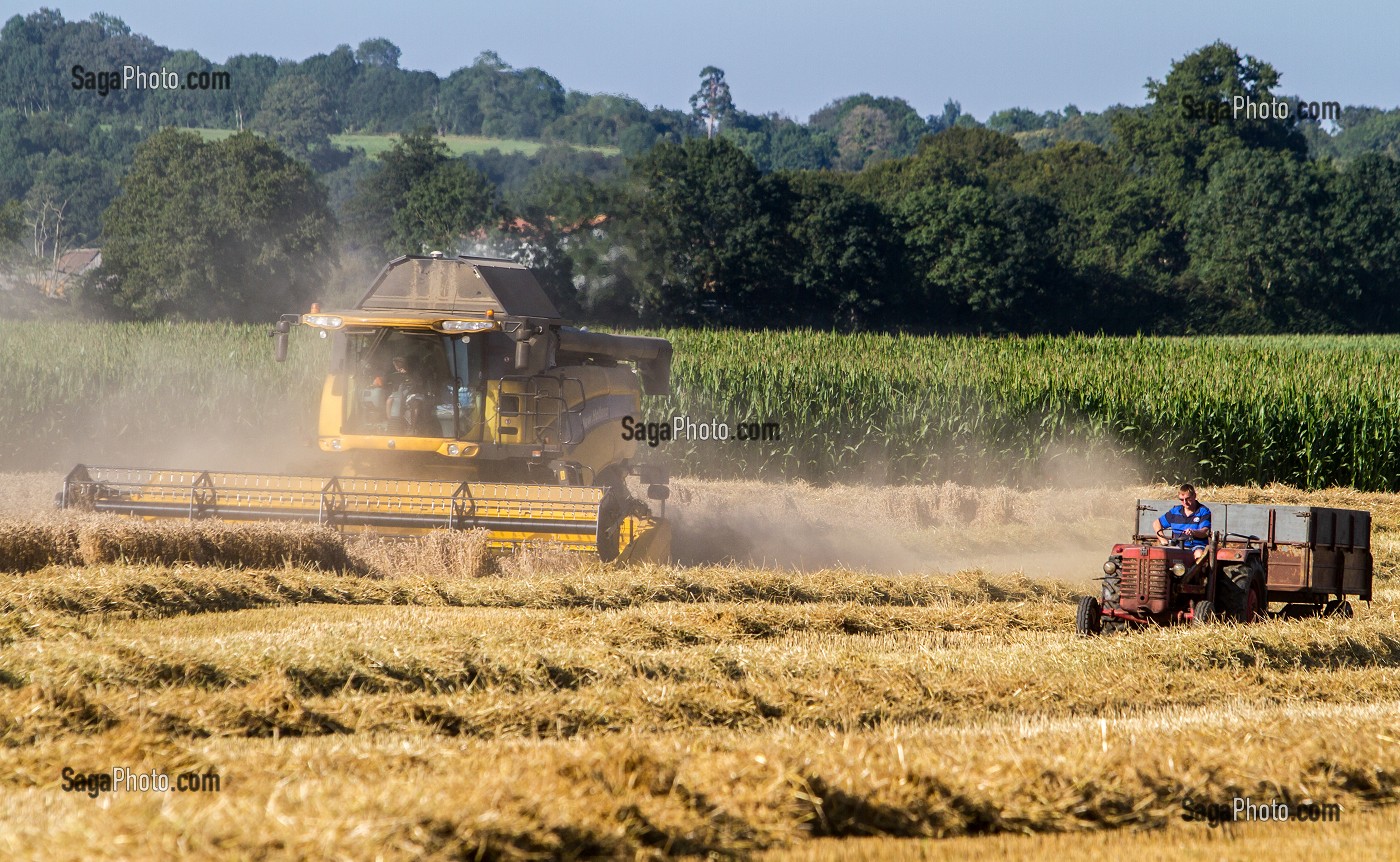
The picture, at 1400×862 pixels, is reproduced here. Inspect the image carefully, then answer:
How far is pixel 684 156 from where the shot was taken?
2616 inches

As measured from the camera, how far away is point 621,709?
24.1ft

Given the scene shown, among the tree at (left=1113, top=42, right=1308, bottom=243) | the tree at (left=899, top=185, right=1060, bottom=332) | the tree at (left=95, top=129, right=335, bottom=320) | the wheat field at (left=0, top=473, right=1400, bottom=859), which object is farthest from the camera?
the tree at (left=1113, top=42, right=1308, bottom=243)

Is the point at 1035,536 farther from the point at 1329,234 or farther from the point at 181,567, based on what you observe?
the point at 1329,234

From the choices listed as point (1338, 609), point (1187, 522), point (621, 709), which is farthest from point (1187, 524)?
point (621, 709)

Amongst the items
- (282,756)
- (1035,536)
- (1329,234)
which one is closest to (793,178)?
(1329,234)

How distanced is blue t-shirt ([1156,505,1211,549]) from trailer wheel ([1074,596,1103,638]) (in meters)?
1.23

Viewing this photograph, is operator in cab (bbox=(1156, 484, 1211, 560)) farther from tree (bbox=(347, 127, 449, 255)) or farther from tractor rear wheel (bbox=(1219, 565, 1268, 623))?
tree (bbox=(347, 127, 449, 255))

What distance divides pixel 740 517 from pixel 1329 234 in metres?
67.8

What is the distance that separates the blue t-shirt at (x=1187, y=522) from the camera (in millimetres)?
11711

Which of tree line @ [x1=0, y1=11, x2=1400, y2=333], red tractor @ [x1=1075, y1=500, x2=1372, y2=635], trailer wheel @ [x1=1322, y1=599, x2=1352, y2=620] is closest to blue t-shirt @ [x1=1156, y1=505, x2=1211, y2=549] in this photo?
red tractor @ [x1=1075, y1=500, x2=1372, y2=635]

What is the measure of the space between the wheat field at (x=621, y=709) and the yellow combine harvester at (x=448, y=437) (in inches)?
19.2

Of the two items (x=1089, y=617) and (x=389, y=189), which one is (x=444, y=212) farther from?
(x=1089, y=617)

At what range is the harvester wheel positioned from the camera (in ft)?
35.9

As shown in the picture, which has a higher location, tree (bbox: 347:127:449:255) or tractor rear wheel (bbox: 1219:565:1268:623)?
tree (bbox: 347:127:449:255)
